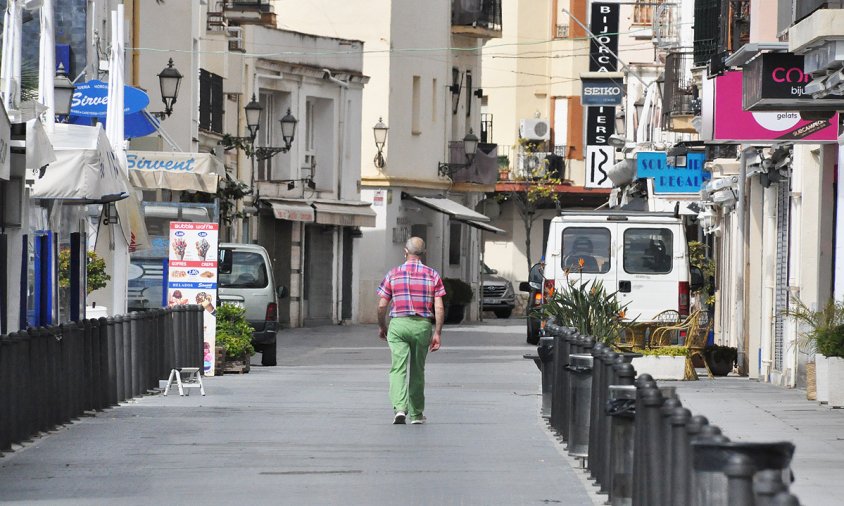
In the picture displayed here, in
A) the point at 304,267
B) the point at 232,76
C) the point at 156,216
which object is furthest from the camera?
the point at 304,267

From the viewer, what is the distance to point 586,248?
27484mm

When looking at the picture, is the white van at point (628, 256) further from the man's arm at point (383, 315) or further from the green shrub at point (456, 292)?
the green shrub at point (456, 292)

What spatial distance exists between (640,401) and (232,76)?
36.6 metres

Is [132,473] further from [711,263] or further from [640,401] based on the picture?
[711,263]

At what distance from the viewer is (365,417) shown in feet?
58.4

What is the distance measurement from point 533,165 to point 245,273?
136 feet

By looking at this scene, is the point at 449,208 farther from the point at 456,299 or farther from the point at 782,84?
the point at 782,84

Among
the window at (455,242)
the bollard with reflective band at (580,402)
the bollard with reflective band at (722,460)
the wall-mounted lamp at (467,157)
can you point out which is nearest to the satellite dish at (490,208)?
the window at (455,242)

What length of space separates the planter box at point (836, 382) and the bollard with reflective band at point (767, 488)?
1349 cm

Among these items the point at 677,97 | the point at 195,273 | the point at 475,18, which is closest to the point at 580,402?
the point at 195,273

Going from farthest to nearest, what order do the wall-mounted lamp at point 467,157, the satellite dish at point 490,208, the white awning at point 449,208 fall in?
the satellite dish at point 490,208 → the wall-mounted lamp at point 467,157 → the white awning at point 449,208

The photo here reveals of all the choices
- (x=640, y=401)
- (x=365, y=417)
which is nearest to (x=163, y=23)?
(x=365, y=417)

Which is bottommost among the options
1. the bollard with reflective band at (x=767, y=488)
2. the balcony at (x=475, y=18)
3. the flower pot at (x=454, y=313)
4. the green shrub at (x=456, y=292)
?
the flower pot at (x=454, y=313)

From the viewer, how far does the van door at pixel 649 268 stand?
26.7 meters
